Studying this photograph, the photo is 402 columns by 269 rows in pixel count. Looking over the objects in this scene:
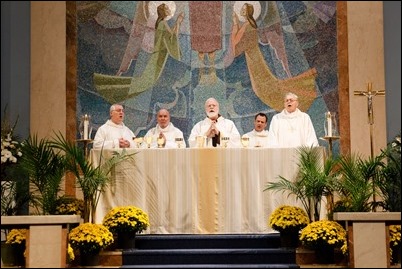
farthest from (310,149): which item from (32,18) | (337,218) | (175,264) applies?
(32,18)

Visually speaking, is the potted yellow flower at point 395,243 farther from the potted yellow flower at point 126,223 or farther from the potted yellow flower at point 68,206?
the potted yellow flower at point 68,206

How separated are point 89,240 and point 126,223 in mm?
675

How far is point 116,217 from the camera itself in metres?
10.7

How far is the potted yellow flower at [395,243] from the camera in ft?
33.4

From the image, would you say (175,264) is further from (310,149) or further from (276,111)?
(276,111)

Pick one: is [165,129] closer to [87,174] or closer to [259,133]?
[259,133]

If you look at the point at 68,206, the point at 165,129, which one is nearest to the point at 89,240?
the point at 68,206

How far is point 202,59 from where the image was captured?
15250 mm

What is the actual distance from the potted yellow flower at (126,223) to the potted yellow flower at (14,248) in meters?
1.04

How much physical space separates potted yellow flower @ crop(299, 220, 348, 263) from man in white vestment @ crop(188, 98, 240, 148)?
252cm

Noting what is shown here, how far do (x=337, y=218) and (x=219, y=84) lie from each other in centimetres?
560

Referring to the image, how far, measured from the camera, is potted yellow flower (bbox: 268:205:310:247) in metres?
10.6

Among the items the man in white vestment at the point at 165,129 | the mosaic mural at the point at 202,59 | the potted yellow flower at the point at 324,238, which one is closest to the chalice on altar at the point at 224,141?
the man in white vestment at the point at 165,129

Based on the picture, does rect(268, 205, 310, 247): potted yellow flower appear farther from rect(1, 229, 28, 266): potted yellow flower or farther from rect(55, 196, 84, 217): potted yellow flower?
rect(1, 229, 28, 266): potted yellow flower
